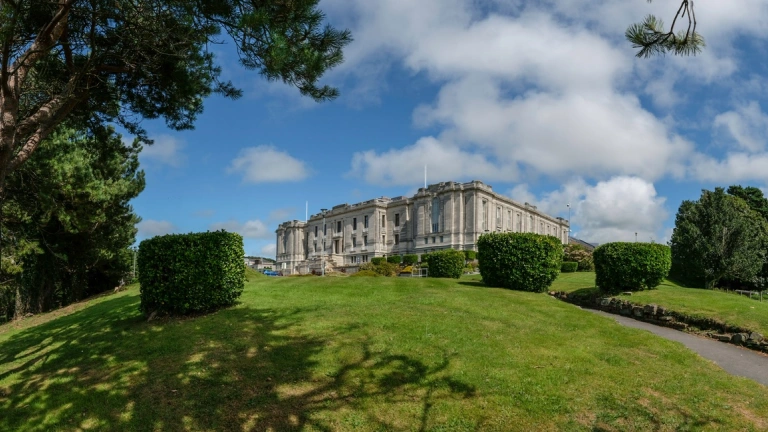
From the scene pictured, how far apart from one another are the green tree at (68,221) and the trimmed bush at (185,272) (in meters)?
2.74

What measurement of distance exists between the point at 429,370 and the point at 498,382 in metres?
1.09

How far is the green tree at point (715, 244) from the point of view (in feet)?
94.2

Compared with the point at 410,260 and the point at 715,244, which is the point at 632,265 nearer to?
the point at 715,244

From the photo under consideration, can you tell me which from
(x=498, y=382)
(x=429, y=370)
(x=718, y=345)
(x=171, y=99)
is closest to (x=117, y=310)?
(x=171, y=99)

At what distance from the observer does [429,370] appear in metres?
7.17

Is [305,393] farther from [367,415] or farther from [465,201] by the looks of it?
[465,201]

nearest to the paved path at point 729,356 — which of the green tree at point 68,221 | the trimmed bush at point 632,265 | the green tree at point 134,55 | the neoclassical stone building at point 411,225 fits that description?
the trimmed bush at point 632,265

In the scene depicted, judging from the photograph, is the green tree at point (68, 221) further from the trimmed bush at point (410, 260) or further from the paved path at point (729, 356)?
the trimmed bush at point (410, 260)

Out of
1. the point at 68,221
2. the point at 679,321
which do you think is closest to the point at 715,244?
the point at 679,321

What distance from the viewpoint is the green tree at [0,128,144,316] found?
1361 centimetres

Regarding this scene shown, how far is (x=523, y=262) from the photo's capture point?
692 inches

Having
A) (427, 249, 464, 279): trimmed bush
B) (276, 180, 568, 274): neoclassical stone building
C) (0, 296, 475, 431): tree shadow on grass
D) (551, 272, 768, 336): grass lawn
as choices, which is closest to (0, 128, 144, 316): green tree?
(0, 296, 475, 431): tree shadow on grass

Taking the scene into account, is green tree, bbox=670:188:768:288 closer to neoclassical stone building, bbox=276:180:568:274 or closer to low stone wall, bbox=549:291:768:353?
low stone wall, bbox=549:291:768:353

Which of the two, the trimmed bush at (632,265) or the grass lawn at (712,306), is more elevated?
the trimmed bush at (632,265)
